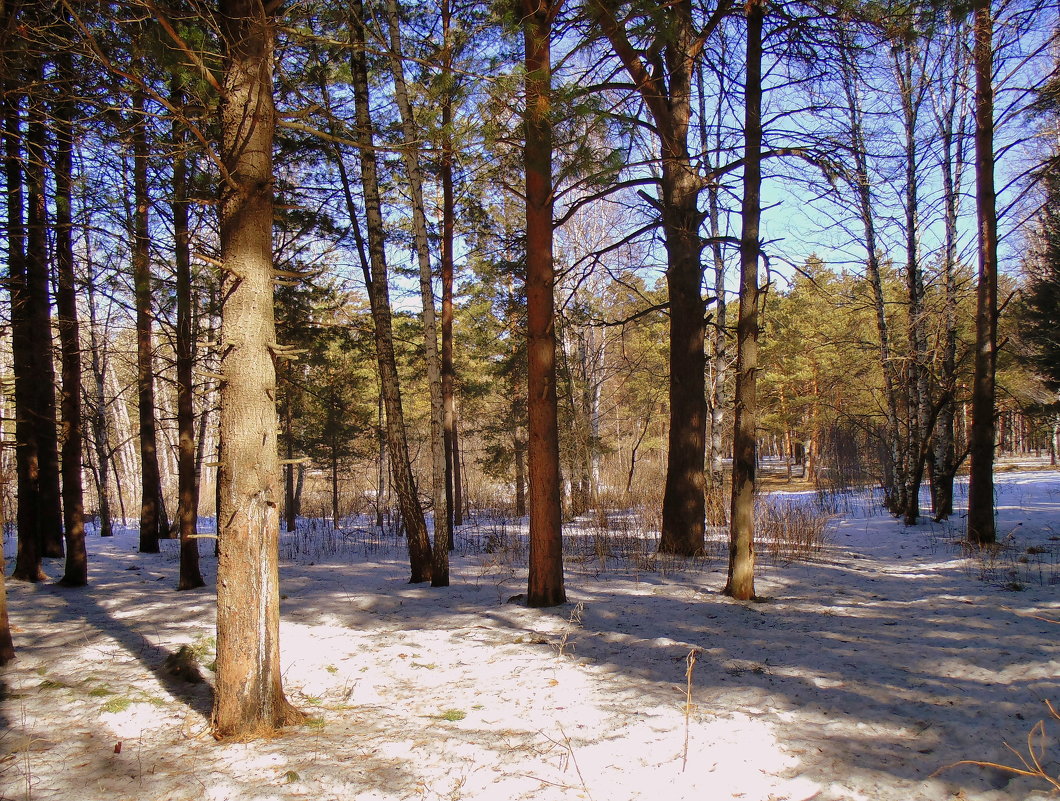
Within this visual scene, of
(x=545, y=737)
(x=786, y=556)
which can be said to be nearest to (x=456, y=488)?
(x=786, y=556)

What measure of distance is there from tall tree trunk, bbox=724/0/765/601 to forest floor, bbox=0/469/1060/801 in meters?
0.51

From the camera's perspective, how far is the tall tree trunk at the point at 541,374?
600cm

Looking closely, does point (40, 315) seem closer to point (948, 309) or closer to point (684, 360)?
point (684, 360)

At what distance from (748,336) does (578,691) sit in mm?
3682

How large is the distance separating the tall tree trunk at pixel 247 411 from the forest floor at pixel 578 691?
1.10 ft

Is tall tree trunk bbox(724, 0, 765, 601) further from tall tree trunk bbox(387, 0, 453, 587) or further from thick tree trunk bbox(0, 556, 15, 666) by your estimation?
thick tree trunk bbox(0, 556, 15, 666)

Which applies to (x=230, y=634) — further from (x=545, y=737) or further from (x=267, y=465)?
(x=545, y=737)

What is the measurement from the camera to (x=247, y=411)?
3537 millimetres

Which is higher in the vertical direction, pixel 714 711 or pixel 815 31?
pixel 815 31

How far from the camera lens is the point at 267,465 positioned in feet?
11.7

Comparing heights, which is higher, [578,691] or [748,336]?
[748,336]

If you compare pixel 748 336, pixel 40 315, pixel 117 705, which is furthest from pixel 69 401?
pixel 748 336

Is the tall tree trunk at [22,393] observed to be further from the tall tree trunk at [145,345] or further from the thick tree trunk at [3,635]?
the thick tree trunk at [3,635]

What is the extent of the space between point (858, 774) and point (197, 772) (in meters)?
3.29
